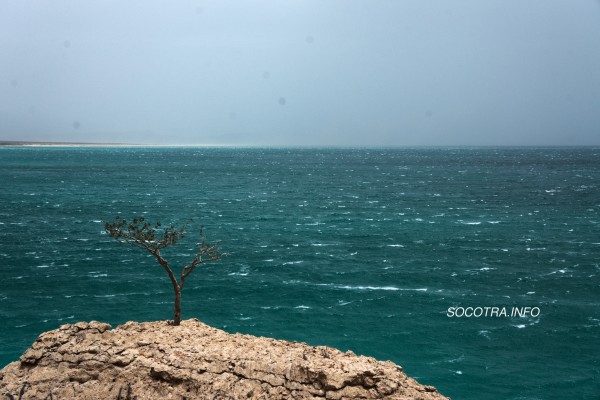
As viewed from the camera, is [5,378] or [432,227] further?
[432,227]

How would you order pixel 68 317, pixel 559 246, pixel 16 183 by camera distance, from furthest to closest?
pixel 16 183 → pixel 559 246 → pixel 68 317

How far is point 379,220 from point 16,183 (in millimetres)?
100111

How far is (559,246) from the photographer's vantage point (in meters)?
58.2

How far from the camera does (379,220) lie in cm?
7694

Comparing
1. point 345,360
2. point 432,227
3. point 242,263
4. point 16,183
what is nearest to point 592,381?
point 345,360

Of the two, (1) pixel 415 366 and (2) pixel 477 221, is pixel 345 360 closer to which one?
(1) pixel 415 366

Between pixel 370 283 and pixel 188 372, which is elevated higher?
pixel 188 372

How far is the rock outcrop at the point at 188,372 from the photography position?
18578mm

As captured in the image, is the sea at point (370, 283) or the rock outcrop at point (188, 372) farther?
the sea at point (370, 283)

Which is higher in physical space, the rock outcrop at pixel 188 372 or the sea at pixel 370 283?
the rock outcrop at pixel 188 372

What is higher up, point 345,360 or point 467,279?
point 345,360

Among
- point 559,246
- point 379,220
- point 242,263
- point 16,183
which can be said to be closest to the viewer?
point 242,263

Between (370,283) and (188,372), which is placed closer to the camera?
(188,372)

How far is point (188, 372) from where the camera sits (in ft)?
63.4
